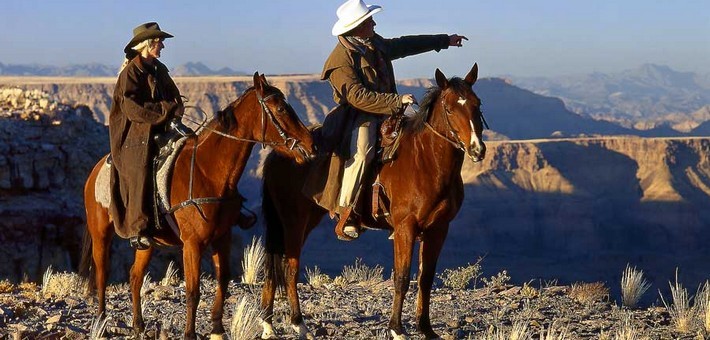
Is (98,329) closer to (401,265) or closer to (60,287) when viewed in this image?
(401,265)

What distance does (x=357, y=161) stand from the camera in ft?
28.5

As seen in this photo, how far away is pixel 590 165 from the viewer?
4382 inches

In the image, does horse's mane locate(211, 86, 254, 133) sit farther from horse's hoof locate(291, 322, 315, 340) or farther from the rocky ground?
horse's hoof locate(291, 322, 315, 340)

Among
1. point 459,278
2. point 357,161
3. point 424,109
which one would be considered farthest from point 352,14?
point 459,278

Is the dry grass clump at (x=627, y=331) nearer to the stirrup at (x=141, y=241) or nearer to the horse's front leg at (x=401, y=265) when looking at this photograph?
the horse's front leg at (x=401, y=265)

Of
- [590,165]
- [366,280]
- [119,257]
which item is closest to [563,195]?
[590,165]

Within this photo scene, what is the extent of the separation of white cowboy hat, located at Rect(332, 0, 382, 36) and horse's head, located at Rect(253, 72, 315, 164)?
4.43 ft

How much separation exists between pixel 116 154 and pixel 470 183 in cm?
9848

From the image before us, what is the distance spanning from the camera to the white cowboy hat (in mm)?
8938

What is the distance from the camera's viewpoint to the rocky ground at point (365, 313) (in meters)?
9.17

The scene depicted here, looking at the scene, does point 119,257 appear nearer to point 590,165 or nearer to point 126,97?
point 126,97

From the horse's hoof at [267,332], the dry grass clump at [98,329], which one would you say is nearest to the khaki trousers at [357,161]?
the horse's hoof at [267,332]

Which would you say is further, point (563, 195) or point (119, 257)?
point (563, 195)

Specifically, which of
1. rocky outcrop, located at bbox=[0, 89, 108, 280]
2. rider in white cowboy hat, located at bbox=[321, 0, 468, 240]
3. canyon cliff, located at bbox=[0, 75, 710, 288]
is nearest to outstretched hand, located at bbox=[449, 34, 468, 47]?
rider in white cowboy hat, located at bbox=[321, 0, 468, 240]
